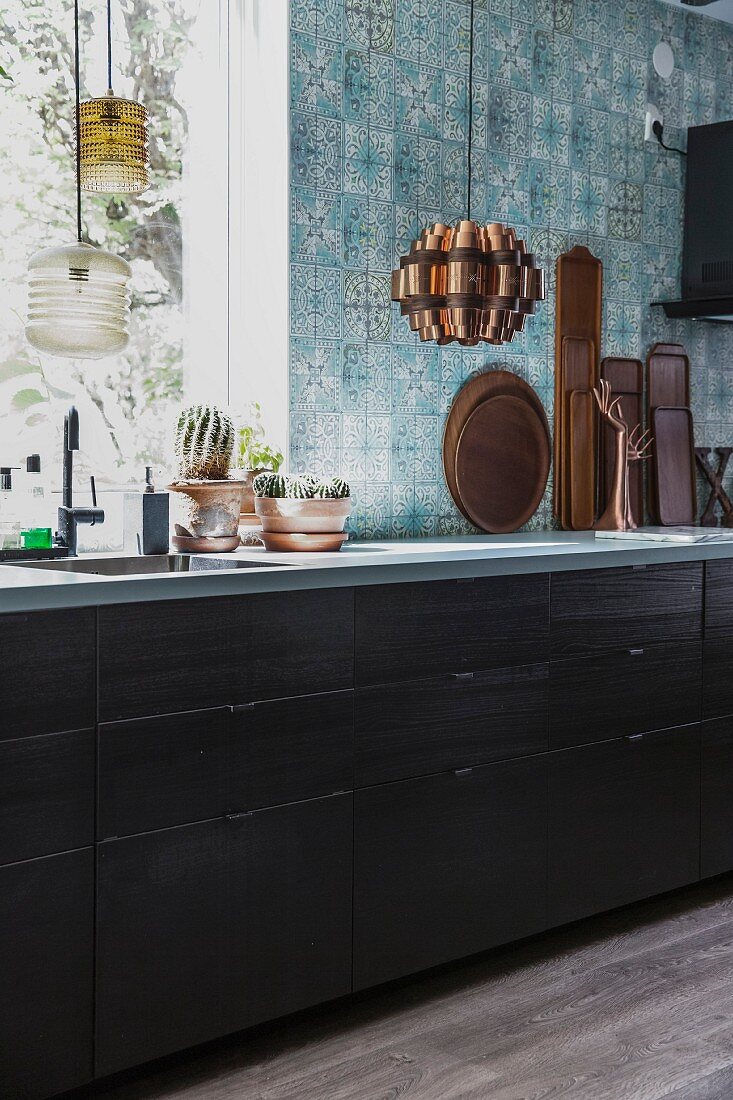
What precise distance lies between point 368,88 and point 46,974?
89.8 inches

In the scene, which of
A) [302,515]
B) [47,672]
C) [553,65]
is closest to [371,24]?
[553,65]

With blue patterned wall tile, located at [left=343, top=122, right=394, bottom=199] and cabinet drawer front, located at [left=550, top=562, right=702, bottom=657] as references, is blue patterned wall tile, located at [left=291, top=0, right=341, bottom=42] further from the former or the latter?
cabinet drawer front, located at [left=550, top=562, right=702, bottom=657]

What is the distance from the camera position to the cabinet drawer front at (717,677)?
10.1 feet

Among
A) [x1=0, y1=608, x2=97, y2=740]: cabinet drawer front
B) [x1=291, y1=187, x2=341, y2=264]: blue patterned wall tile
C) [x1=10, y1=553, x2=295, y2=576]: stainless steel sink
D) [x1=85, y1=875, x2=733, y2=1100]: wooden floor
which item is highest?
[x1=291, y1=187, x2=341, y2=264]: blue patterned wall tile

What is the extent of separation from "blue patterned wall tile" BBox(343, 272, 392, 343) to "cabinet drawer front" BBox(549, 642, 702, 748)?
103 cm

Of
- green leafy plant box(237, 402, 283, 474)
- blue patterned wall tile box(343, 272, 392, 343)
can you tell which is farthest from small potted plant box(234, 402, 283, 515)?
blue patterned wall tile box(343, 272, 392, 343)

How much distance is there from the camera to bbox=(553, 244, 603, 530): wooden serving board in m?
3.64

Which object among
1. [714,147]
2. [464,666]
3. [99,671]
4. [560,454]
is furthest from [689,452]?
[99,671]

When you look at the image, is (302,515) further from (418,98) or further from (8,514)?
(418,98)

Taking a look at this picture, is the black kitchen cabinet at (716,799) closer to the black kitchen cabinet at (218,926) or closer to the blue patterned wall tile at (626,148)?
the black kitchen cabinet at (218,926)

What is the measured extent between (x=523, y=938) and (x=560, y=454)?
1.47m

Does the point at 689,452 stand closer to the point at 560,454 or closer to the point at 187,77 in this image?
the point at 560,454

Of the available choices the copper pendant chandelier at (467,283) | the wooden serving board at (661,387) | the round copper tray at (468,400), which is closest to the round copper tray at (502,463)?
the round copper tray at (468,400)

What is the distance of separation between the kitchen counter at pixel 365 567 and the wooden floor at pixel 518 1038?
0.87 meters
